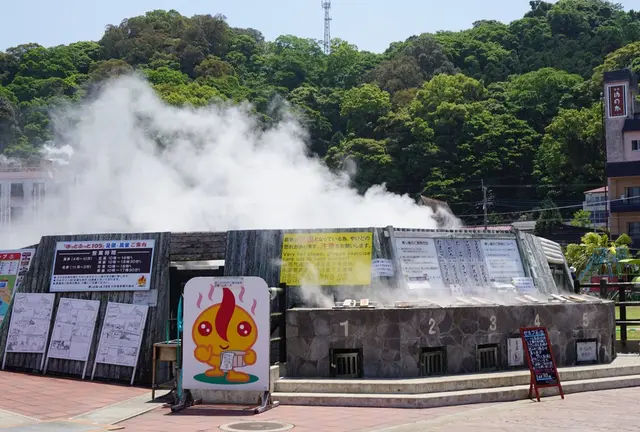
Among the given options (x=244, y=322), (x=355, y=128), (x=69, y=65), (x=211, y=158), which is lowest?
(x=244, y=322)

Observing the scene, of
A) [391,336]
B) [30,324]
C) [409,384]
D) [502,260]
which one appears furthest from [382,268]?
[30,324]

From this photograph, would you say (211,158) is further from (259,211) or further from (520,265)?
(520,265)

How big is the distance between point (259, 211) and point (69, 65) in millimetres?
84208

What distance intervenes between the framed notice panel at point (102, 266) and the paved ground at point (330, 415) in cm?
246

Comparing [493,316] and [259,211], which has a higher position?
[259,211]

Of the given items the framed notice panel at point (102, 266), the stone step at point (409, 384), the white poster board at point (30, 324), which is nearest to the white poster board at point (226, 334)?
the stone step at point (409, 384)

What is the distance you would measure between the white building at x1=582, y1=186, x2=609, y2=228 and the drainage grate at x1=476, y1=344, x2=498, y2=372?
5117 centimetres

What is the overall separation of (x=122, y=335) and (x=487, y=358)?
636 cm

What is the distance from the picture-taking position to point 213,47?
113688 millimetres

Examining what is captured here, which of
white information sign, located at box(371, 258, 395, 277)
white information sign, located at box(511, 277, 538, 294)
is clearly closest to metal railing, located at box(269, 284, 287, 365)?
white information sign, located at box(371, 258, 395, 277)

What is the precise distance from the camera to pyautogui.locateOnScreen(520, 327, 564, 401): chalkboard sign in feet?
40.5

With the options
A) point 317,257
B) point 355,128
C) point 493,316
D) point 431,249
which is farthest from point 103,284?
point 355,128

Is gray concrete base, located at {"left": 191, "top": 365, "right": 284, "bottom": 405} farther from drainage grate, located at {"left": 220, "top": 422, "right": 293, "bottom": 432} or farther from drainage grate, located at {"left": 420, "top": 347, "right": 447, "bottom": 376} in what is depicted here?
drainage grate, located at {"left": 420, "top": 347, "right": 447, "bottom": 376}

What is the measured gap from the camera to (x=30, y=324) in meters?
15.5
